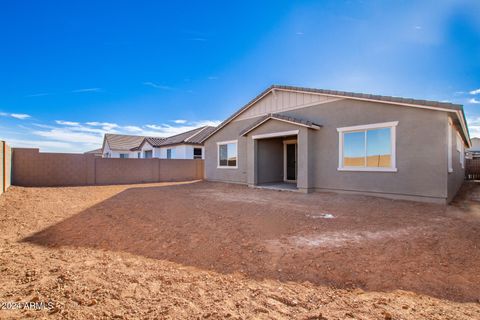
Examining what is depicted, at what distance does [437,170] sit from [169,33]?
12354 millimetres

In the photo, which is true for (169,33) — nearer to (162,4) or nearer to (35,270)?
(162,4)

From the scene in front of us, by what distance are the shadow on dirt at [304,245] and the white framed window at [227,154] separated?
719 centimetres

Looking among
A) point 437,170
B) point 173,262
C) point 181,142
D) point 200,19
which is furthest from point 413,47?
point 181,142

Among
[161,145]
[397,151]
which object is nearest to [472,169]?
[397,151]

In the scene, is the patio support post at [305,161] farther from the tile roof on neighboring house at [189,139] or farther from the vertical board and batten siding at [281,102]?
the tile roof on neighboring house at [189,139]

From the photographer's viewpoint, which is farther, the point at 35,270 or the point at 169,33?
the point at 169,33

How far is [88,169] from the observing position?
14953mm

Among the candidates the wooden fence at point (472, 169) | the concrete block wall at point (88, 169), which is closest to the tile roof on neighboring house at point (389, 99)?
the concrete block wall at point (88, 169)

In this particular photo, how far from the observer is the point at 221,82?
1530 cm

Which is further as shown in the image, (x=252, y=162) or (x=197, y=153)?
(x=197, y=153)

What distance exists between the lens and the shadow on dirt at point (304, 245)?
3.18 m

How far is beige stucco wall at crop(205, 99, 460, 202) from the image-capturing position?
7.53 metres

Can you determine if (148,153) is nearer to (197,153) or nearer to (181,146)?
(181,146)

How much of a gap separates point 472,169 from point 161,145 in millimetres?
27286
